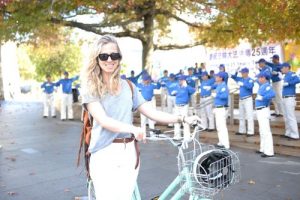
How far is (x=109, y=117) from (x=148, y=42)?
12.1m

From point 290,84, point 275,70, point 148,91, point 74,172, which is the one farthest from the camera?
point 148,91

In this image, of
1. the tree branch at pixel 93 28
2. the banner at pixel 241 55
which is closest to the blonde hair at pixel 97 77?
the tree branch at pixel 93 28

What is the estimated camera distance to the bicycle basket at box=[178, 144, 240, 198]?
2.70 meters

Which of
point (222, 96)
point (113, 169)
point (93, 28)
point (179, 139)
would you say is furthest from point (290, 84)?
point (113, 169)

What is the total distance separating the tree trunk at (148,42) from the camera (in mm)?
14395

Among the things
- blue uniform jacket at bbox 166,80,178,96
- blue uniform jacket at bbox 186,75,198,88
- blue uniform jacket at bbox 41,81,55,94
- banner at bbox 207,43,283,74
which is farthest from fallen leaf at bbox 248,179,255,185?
blue uniform jacket at bbox 41,81,55,94

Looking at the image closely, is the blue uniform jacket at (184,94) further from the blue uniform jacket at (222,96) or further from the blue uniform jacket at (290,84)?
the blue uniform jacket at (290,84)

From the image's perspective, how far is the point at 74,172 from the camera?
283 inches

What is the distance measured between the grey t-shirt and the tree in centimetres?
752

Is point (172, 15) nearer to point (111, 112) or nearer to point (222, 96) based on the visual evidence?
point (222, 96)

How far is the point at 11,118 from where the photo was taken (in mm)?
17312

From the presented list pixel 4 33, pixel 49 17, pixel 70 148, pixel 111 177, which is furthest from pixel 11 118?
pixel 111 177

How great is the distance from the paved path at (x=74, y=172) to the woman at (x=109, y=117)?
9.29 feet

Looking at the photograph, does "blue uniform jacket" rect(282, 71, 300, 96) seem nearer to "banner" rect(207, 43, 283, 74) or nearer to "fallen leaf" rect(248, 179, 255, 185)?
"fallen leaf" rect(248, 179, 255, 185)
